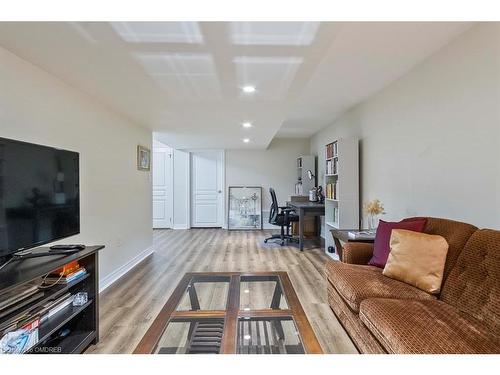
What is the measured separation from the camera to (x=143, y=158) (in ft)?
14.1

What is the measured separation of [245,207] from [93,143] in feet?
15.5

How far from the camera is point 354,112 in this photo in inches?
170

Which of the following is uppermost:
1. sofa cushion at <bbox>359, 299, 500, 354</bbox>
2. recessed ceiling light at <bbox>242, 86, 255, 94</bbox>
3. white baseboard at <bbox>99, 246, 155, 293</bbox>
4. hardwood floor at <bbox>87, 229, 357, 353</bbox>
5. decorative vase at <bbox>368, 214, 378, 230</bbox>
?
recessed ceiling light at <bbox>242, 86, 255, 94</bbox>

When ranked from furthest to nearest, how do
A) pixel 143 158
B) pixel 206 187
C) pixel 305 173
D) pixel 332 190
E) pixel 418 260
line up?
pixel 206 187
pixel 305 173
pixel 332 190
pixel 143 158
pixel 418 260

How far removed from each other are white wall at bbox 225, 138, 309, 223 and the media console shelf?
543 centimetres

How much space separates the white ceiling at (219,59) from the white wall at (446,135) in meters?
0.18

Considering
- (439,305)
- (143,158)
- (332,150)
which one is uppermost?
(332,150)

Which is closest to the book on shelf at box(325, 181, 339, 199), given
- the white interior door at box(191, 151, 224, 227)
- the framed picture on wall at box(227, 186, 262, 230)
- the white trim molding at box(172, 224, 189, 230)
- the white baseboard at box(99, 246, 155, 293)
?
the framed picture on wall at box(227, 186, 262, 230)

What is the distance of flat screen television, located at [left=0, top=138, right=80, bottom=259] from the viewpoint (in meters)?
1.46

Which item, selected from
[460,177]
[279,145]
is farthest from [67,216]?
[279,145]

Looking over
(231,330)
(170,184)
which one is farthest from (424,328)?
(170,184)

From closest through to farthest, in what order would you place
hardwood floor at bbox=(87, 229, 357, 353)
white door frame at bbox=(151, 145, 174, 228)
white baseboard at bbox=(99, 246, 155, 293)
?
hardwood floor at bbox=(87, 229, 357, 353)
white baseboard at bbox=(99, 246, 155, 293)
white door frame at bbox=(151, 145, 174, 228)

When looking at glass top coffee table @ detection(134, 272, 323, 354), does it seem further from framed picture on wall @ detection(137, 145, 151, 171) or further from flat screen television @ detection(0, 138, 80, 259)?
framed picture on wall @ detection(137, 145, 151, 171)

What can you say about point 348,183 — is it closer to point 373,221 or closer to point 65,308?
point 373,221
